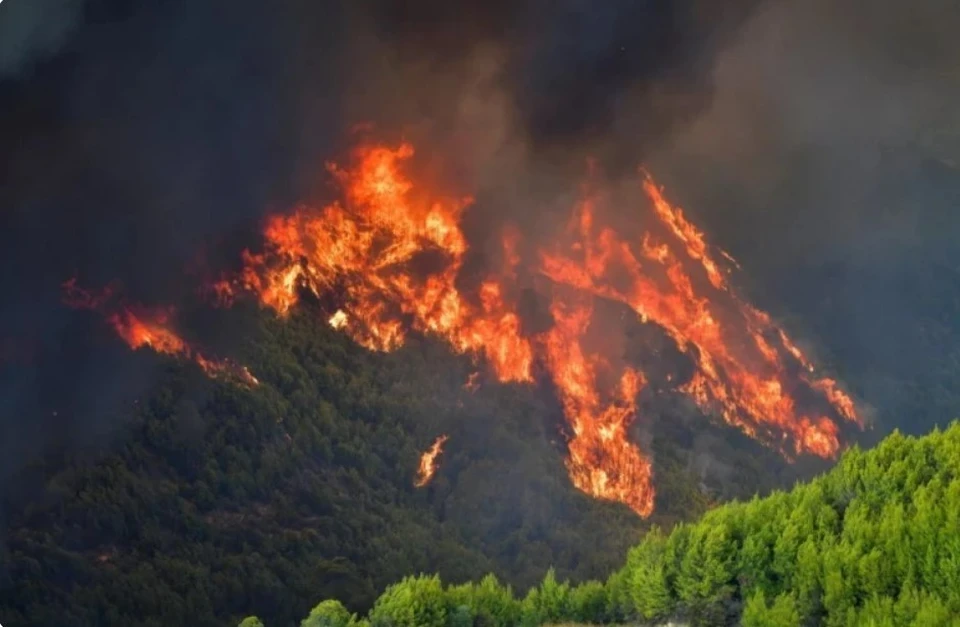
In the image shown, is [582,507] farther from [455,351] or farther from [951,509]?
[951,509]

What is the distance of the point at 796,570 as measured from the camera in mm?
21547

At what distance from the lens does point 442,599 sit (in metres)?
24.9

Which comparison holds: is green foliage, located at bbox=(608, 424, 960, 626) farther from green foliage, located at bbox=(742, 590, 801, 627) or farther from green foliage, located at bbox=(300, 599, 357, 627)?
green foliage, located at bbox=(300, 599, 357, 627)

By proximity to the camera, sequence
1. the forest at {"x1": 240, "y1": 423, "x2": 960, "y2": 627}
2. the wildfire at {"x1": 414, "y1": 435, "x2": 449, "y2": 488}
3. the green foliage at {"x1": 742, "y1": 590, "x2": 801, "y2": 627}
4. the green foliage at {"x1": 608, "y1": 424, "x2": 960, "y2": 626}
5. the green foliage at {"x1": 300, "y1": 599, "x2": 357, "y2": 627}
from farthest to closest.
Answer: the wildfire at {"x1": 414, "y1": 435, "x2": 449, "y2": 488}, the green foliage at {"x1": 300, "y1": 599, "x2": 357, "y2": 627}, the green foliage at {"x1": 742, "y1": 590, "x2": 801, "y2": 627}, the forest at {"x1": 240, "y1": 423, "x2": 960, "y2": 627}, the green foliage at {"x1": 608, "y1": 424, "x2": 960, "y2": 626}

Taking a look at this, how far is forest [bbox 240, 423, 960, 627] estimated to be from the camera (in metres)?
Answer: 19.5

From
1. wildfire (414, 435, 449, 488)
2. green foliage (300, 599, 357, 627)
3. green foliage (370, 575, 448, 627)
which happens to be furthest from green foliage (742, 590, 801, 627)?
wildfire (414, 435, 449, 488)

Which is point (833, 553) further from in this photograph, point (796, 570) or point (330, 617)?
point (330, 617)

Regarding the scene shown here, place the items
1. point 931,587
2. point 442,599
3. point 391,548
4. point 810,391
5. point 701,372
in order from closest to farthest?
point 931,587 → point 442,599 → point 391,548 → point 701,372 → point 810,391

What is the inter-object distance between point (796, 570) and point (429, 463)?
2009cm

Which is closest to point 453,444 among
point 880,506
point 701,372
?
point 701,372

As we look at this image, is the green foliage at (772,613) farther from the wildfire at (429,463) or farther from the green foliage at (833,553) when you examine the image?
the wildfire at (429,463)

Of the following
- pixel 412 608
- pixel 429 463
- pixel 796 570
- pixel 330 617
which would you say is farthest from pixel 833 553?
pixel 429 463

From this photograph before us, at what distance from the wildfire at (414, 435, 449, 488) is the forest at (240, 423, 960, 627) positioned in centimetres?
1215

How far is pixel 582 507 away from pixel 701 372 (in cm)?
1139
